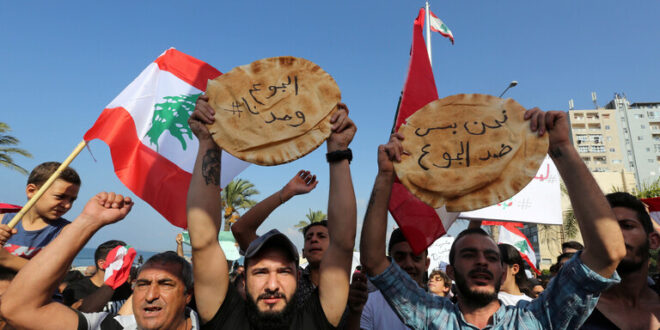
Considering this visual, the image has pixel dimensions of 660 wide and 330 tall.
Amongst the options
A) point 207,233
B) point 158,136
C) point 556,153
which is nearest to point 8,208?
point 158,136

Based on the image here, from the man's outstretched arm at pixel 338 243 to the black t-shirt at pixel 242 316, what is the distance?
49 millimetres

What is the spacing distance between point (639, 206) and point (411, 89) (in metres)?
2.47

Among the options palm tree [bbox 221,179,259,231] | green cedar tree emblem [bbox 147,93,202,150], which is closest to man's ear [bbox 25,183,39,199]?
green cedar tree emblem [bbox 147,93,202,150]

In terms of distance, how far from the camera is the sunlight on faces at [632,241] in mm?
2486

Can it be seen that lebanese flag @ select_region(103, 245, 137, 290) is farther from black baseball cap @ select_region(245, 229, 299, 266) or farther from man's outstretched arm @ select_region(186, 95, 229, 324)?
black baseball cap @ select_region(245, 229, 299, 266)

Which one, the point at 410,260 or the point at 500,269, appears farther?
the point at 410,260

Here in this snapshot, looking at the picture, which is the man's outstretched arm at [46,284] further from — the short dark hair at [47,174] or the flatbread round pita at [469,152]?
the flatbread round pita at [469,152]

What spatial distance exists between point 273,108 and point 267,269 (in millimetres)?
1070

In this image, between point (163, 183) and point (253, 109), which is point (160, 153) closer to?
point (163, 183)

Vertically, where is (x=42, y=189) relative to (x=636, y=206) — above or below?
above

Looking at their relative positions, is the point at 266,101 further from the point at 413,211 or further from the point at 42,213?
the point at 42,213

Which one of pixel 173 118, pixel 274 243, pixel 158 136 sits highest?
pixel 173 118

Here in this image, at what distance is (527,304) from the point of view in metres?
2.45

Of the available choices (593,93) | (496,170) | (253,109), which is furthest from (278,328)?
(593,93)
